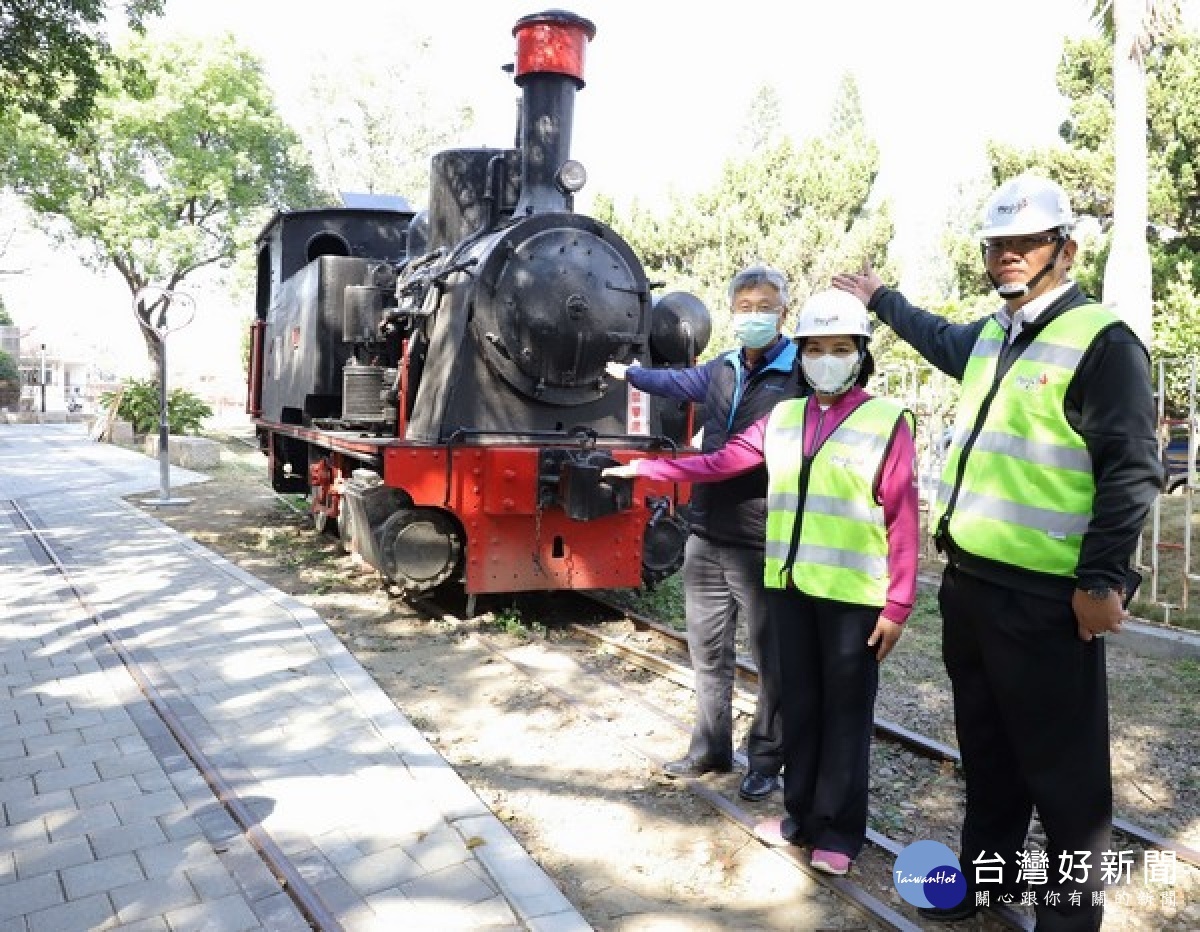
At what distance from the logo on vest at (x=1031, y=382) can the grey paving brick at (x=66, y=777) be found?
3.52 metres

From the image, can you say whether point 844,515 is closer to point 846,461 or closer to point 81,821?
point 846,461

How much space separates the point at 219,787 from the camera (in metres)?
3.48

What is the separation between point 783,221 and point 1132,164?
43.7 ft

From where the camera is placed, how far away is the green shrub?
22453 mm

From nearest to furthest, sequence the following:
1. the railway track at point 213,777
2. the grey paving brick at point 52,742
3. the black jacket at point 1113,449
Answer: the black jacket at point 1113,449, the railway track at point 213,777, the grey paving brick at point 52,742

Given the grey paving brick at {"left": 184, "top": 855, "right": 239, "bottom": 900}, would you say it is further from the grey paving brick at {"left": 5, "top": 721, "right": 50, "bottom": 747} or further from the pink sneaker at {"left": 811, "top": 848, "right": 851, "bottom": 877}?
the pink sneaker at {"left": 811, "top": 848, "right": 851, "bottom": 877}

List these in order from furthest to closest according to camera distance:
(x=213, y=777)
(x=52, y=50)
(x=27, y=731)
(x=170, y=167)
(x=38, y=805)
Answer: (x=170, y=167) < (x=52, y=50) < (x=27, y=731) < (x=213, y=777) < (x=38, y=805)

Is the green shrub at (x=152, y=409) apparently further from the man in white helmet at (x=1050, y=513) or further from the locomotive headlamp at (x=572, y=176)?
the man in white helmet at (x=1050, y=513)

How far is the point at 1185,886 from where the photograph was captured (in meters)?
3.02

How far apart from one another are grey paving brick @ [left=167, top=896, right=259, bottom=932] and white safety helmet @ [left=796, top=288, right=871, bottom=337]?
7.91ft

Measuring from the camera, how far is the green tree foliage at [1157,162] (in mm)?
13680

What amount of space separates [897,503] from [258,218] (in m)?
28.7

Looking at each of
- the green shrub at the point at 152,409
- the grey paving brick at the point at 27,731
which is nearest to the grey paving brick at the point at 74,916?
the grey paving brick at the point at 27,731

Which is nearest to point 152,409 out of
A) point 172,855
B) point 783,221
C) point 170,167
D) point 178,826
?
point 170,167
